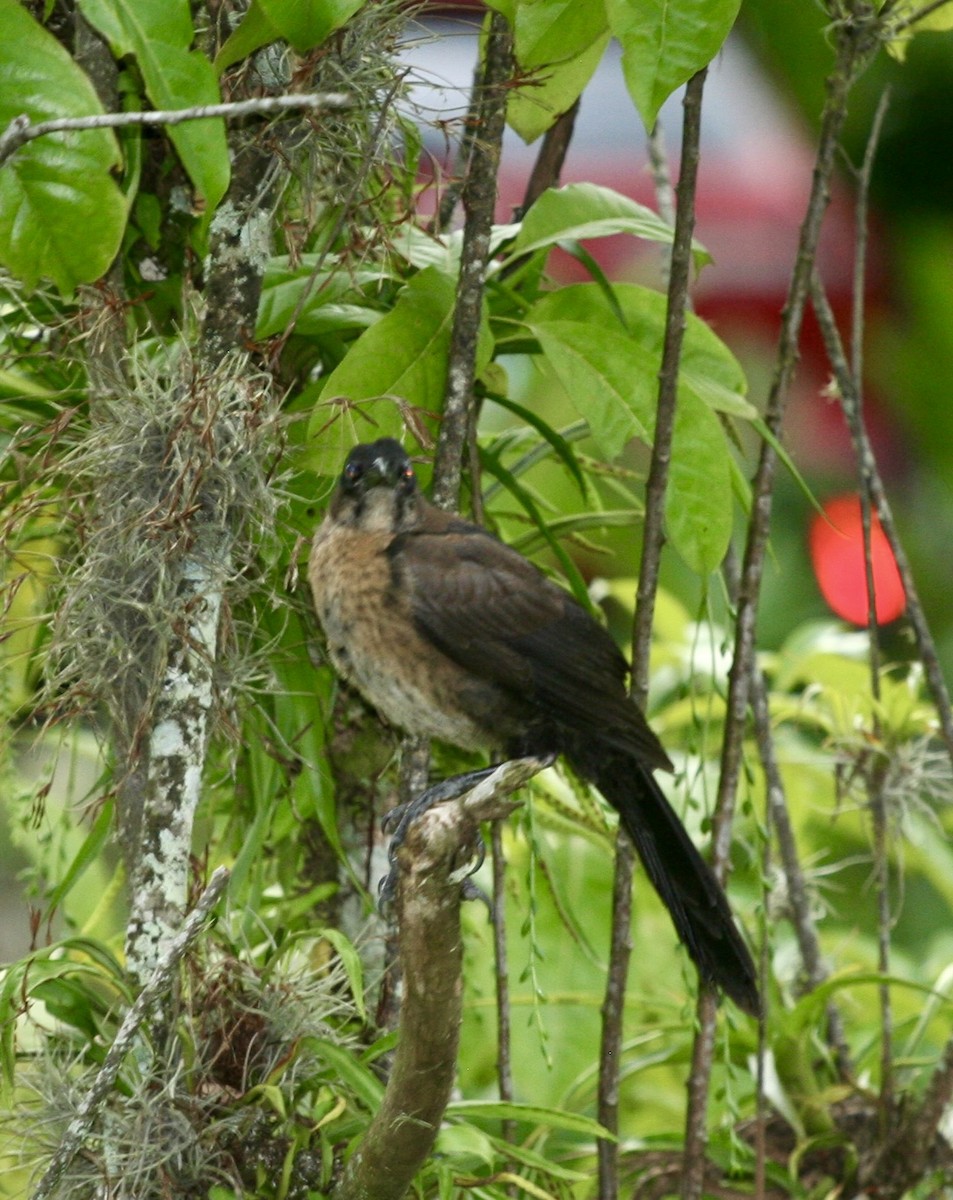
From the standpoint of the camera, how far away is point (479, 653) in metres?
1.71

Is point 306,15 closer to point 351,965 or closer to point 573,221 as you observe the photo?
point 573,221

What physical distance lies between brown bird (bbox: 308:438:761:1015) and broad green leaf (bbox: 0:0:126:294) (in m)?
0.42

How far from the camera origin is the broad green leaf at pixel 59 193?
1.25 metres

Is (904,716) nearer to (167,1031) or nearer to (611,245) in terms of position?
(167,1031)

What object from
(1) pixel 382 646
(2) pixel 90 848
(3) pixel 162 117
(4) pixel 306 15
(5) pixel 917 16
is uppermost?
(5) pixel 917 16

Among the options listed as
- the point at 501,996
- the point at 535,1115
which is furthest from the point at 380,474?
the point at 535,1115

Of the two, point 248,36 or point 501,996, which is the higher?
point 248,36

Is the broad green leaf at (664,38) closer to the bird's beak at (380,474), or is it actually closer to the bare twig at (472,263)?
the bare twig at (472,263)

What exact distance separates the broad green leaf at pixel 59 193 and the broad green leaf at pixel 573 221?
1.70 feet

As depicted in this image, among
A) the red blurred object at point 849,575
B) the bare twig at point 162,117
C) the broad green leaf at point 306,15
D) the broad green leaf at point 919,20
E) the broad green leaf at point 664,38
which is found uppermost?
the broad green leaf at point 919,20

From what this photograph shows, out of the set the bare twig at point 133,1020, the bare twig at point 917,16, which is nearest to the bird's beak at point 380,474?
the bare twig at point 133,1020

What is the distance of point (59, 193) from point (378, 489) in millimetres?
504

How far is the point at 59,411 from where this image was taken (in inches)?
65.0

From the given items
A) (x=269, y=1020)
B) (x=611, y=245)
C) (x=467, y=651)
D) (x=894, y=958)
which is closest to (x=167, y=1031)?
(x=269, y=1020)
